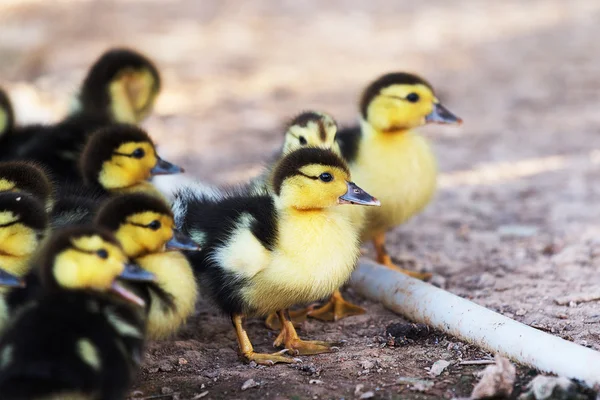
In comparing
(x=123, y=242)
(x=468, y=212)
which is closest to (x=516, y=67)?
(x=468, y=212)

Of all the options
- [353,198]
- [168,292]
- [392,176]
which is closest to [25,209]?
[168,292]

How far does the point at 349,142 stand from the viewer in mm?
4977

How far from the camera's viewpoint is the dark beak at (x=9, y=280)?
3.38m

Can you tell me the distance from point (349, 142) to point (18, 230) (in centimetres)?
201

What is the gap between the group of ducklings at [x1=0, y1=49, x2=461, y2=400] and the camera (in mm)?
3031

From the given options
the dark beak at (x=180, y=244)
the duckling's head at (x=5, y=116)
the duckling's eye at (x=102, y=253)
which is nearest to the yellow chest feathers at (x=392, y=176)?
the dark beak at (x=180, y=244)

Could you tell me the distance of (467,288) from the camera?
15.4 ft

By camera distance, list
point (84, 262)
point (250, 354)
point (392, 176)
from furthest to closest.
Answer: point (392, 176)
point (250, 354)
point (84, 262)

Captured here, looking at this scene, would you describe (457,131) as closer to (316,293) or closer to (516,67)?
(516,67)

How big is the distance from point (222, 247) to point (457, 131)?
4.16m

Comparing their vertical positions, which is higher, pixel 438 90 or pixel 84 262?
pixel 438 90

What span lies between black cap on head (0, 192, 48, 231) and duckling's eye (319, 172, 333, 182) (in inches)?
46.0

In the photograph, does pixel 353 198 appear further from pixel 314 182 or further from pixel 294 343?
pixel 294 343

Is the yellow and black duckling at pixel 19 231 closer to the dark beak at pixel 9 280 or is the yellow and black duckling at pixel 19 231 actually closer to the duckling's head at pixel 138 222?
the dark beak at pixel 9 280
